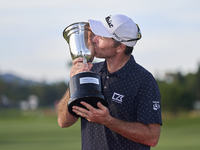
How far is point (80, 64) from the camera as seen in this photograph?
13.5 ft

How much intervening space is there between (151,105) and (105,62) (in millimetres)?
793

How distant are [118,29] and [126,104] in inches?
31.7

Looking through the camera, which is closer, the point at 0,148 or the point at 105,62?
the point at 105,62

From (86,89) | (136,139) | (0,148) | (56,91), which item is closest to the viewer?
(86,89)

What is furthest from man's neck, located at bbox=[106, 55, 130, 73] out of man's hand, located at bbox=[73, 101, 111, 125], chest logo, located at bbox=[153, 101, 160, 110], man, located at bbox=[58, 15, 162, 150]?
man's hand, located at bbox=[73, 101, 111, 125]

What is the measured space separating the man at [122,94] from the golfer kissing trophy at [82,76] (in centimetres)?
9

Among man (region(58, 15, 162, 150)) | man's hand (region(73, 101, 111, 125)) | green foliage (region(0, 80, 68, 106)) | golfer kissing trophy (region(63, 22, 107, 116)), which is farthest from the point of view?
green foliage (region(0, 80, 68, 106))

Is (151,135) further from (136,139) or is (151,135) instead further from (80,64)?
(80,64)

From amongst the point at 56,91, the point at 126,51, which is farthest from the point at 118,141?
the point at 56,91

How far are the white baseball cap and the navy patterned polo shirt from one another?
1.06ft

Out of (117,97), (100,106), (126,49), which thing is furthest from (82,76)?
(126,49)

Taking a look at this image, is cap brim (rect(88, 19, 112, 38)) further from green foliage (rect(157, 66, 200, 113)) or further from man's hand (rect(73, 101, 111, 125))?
green foliage (rect(157, 66, 200, 113))

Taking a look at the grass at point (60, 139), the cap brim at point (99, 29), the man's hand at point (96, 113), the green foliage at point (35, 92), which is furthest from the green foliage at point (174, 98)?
the man's hand at point (96, 113)

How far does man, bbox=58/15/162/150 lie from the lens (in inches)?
164
